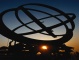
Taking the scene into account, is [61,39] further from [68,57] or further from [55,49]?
[68,57]

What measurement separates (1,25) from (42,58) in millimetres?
5768

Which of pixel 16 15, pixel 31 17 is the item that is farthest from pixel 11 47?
pixel 31 17

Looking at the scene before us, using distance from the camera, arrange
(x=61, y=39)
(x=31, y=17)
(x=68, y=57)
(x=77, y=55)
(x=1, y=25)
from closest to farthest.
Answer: (x=1, y=25)
(x=31, y=17)
(x=61, y=39)
(x=68, y=57)
(x=77, y=55)

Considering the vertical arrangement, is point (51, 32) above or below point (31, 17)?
below

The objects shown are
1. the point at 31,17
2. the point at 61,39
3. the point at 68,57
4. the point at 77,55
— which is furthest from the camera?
the point at 77,55

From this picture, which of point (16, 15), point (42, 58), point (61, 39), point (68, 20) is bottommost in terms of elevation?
point (42, 58)

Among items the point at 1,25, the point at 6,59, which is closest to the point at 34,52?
the point at 6,59

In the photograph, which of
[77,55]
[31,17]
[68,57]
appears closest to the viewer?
[31,17]

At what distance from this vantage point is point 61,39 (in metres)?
18.2

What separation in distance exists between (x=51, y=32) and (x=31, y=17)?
2322mm

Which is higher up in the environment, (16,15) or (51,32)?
(16,15)

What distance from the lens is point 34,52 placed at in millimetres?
20453

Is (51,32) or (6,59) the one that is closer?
(51,32)

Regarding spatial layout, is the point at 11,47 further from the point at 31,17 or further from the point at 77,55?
the point at 77,55
